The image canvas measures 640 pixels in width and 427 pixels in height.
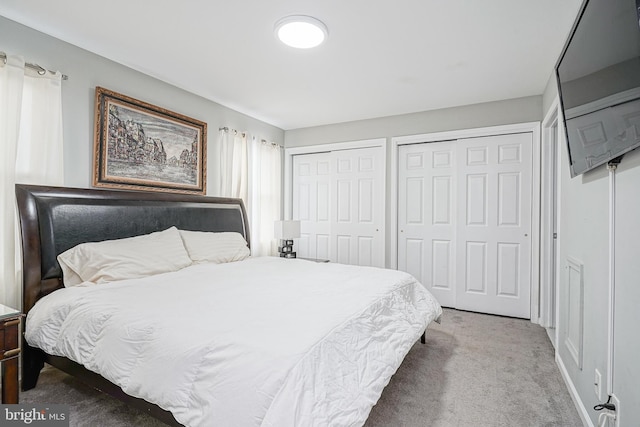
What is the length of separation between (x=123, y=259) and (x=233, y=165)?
1954 millimetres

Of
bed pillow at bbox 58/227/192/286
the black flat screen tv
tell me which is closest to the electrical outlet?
the black flat screen tv

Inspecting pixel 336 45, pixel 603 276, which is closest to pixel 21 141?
pixel 336 45

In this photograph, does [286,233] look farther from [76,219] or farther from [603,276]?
[603,276]

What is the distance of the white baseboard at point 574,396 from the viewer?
1.74m

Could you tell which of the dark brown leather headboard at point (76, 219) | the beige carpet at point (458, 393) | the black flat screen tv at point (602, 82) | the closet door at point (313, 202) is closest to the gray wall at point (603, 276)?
the black flat screen tv at point (602, 82)

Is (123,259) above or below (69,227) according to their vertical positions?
below

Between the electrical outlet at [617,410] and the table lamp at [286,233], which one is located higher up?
the table lamp at [286,233]

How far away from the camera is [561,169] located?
255 cm

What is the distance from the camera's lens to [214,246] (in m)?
3.12

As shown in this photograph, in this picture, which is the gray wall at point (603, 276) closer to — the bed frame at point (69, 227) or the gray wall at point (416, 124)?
the gray wall at point (416, 124)

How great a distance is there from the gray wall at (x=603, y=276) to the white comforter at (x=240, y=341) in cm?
91

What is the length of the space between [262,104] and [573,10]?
2981 millimetres

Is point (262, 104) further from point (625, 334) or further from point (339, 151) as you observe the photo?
point (625, 334)

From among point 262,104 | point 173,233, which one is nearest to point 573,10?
point 262,104
